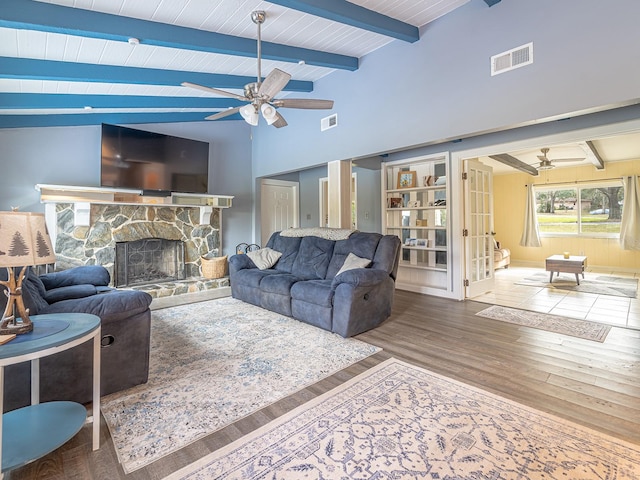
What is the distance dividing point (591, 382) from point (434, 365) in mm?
1076

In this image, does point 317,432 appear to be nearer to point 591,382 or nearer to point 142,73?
point 591,382

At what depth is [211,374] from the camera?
96.5 inches

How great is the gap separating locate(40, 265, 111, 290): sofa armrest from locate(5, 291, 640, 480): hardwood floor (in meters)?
2.18

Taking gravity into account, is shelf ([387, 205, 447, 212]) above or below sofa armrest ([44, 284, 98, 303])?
above

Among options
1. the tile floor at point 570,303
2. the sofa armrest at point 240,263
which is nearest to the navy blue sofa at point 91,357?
the sofa armrest at point 240,263

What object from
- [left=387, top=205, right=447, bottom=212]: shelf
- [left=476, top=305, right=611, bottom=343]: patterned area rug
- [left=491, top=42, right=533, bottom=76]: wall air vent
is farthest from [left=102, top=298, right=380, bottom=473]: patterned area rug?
Answer: [left=491, top=42, right=533, bottom=76]: wall air vent

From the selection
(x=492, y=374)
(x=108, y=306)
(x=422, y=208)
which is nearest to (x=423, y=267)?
(x=422, y=208)

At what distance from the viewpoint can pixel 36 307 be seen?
1.92 m

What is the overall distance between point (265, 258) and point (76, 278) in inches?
89.6

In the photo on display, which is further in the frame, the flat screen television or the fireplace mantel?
the flat screen television

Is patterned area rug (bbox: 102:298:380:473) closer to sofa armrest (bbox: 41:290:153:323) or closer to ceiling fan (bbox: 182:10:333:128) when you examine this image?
sofa armrest (bbox: 41:290:153:323)

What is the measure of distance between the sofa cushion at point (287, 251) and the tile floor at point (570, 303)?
9.24ft

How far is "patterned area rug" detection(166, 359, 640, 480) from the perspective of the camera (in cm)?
147

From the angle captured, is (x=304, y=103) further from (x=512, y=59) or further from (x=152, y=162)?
(x=152, y=162)
